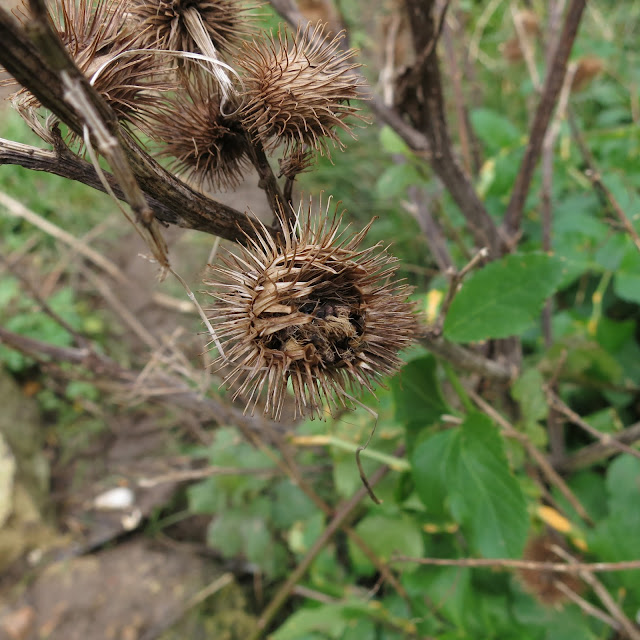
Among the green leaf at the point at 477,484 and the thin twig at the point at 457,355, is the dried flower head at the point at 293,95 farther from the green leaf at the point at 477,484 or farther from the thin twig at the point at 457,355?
the green leaf at the point at 477,484

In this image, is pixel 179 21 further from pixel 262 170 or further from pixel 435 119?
pixel 435 119

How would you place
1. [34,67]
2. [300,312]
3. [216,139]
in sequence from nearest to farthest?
[34,67]
[300,312]
[216,139]

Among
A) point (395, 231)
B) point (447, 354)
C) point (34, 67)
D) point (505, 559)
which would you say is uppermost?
point (34, 67)

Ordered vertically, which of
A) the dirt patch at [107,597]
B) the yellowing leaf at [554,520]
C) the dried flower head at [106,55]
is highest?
the dried flower head at [106,55]

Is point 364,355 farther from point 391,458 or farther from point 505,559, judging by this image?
point 391,458

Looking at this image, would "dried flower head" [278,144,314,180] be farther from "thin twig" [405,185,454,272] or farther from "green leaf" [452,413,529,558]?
"thin twig" [405,185,454,272]

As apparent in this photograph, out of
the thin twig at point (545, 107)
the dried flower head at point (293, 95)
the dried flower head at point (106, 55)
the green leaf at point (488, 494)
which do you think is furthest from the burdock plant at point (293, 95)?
the thin twig at point (545, 107)

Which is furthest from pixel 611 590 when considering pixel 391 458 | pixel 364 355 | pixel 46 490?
pixel 46 490
